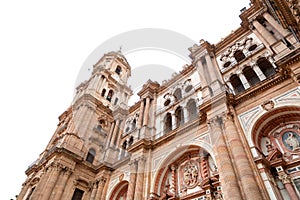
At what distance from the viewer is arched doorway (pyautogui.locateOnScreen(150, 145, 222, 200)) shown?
1088cm

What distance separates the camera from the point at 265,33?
13617mm

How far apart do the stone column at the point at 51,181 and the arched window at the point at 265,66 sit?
1733 centimetres

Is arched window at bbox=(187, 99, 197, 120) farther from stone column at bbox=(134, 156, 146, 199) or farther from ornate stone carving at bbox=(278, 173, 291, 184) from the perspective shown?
ornate stone carving at bbox=(278, 173, 291, 184)

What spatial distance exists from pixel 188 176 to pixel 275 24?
11.4 metres

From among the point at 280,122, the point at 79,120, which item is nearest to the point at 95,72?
the point at 79,120

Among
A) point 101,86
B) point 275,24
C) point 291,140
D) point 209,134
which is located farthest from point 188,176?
point 101,86

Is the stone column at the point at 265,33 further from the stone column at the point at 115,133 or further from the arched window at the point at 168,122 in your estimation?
the stone column at the point at 115,133

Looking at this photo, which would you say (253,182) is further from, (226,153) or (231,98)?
(231,98)

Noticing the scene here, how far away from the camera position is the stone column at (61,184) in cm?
1588

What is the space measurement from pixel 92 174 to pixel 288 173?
52.3 feet

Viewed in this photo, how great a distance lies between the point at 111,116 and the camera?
86.5ft

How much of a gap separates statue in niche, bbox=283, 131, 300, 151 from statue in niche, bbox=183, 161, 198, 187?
5.14 meters

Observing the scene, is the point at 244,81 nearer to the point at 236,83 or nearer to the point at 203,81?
the point at 236,83

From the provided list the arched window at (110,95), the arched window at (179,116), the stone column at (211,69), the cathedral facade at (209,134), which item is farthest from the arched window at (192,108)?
the arched window at (110,95)
